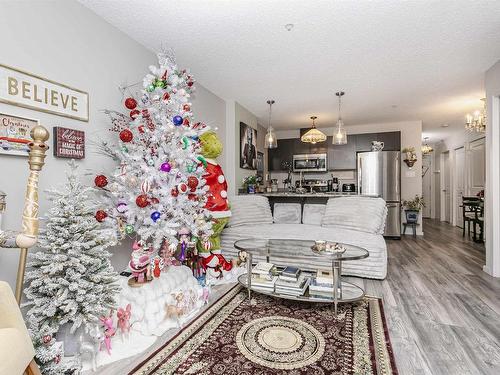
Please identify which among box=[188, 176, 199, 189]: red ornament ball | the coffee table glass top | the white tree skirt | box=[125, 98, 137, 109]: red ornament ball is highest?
box=[125, 98, 137, 109]: red ornament ball

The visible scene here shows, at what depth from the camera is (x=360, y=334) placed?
1960mm

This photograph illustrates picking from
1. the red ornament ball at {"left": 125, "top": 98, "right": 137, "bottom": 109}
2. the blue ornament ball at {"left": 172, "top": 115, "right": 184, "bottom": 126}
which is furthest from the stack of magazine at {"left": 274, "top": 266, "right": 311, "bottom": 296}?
the red ornament ball at {"left": 125, "top": 98, "right": 137, "bottom": 109}

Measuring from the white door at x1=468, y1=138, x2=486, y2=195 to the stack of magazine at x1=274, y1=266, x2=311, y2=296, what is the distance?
19.2ft

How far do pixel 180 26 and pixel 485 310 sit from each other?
11.6ft

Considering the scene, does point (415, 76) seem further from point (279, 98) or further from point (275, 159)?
point (275, 159)

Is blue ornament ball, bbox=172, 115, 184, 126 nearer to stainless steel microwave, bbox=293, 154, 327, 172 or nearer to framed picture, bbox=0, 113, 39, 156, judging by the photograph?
framed picture, bbox=0, 113, 39, 156

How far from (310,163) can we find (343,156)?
2.43 ft

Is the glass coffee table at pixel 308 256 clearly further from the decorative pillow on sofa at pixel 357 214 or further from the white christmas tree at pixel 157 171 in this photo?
the decorative pillow on sofa at pixel 357 214

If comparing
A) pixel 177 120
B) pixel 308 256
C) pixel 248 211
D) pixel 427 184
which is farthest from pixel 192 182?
pixel 427 184

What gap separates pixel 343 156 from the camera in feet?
20.9

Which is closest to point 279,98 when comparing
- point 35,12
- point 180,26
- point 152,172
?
point 180,26

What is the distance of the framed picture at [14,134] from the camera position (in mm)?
1732

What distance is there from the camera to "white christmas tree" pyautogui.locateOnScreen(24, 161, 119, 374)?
1.53 m

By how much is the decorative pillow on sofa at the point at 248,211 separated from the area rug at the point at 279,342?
1.55 metres
